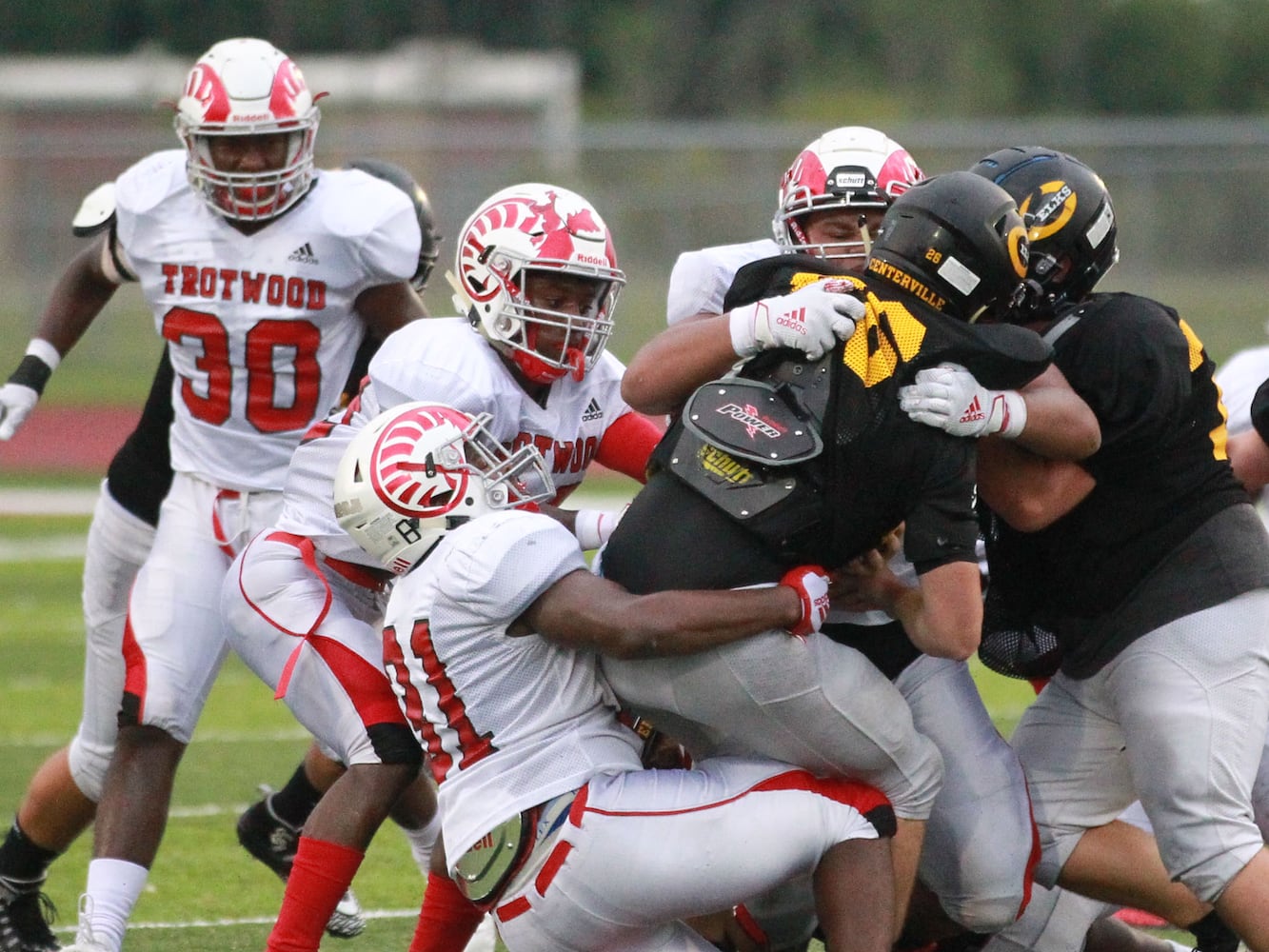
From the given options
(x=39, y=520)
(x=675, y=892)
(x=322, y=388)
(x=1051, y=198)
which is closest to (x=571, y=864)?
(x=675, y=892)

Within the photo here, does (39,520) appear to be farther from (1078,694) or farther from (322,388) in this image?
(1078,694)

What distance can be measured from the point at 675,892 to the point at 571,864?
0.19 m

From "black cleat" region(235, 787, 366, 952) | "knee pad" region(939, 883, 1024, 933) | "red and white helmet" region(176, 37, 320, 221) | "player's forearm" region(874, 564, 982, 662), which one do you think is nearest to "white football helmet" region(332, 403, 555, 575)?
"player's forearm" region(874, 564, 982, 662)

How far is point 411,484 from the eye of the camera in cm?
333

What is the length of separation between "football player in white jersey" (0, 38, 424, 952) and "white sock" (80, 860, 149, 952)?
0.74 metres

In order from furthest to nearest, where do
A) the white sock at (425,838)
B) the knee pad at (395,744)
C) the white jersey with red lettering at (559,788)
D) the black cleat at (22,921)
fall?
the white sock at (425,838), the black cleat at (22,921), the knee pad at (395,744), the white jersey with red lettering at (559,788)

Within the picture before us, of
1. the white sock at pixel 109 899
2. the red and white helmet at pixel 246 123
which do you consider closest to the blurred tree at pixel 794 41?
the red and white helmet at pixel 246 123

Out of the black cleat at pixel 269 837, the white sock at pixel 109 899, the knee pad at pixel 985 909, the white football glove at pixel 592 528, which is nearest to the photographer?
the knee pad at pixel 985 909

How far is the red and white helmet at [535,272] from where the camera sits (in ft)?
12.5

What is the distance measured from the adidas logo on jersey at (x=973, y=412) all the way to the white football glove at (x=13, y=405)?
9.00 feet

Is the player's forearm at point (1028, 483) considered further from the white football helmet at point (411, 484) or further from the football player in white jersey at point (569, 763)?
the white football helmet at point (411, 484)

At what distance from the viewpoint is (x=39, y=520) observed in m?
12.5

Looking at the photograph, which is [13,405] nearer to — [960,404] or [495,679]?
[495,679]

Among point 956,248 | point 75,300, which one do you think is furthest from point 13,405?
point 956,248
